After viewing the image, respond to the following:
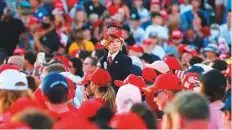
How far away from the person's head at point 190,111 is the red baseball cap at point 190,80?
3102 millimetres

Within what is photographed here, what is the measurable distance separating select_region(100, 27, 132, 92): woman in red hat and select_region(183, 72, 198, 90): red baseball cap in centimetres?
145

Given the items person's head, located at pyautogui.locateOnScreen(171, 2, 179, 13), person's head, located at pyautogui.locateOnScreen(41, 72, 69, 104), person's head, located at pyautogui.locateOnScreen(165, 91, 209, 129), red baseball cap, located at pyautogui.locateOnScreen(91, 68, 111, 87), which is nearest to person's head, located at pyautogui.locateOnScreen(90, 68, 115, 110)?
red baseball cap, located at pyautogui.locateOnScreen(91, 68, 111, 87)

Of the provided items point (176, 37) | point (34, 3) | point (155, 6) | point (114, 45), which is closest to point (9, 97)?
point (114, 45)

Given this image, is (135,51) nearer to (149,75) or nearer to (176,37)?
(176,37)

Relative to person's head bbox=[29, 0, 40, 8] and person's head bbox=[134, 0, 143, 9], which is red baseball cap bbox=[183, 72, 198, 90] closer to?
person's head bbox=[29, 0, 40, 8]

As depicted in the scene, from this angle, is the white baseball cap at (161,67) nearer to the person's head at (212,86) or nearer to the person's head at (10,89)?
the person's head at (10,89)

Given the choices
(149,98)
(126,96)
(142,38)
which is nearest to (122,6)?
(142,38)

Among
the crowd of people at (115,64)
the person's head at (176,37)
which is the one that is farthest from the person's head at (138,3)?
the person's head at (176,37)

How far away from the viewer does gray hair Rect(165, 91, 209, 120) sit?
23.6 ft

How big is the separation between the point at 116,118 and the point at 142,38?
12.2m

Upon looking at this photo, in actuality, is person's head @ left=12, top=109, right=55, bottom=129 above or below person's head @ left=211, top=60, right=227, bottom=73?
below

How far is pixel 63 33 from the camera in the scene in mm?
19172

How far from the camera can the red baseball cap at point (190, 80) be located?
1063cm

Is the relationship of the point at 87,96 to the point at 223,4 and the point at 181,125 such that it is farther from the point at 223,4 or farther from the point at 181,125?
the point at 223,4
